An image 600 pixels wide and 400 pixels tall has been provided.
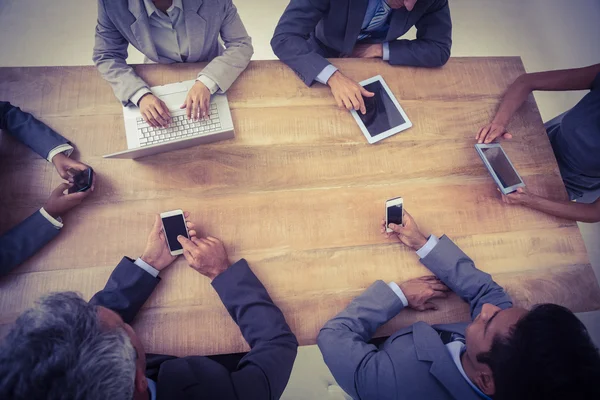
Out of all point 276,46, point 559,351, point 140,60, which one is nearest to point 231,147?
point 276,46

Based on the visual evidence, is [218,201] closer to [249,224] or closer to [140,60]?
[249,224]

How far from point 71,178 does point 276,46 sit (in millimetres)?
884

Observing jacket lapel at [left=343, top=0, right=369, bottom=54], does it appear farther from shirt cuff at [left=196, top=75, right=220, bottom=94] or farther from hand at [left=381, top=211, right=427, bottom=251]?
hand at [left=381, top=211, right=427, bottom=251]

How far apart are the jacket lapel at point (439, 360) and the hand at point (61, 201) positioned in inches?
43.7

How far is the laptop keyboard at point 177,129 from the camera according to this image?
127cm

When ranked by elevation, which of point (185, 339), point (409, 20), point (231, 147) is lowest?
point (185, 339)

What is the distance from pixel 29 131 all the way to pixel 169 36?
594 millimetres

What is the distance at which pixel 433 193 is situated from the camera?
1.32 metres

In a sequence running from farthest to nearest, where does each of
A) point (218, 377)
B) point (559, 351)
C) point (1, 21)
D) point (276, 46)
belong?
point (1, 21)
point (276, 46)
point (218, 377)
point (559, 351)

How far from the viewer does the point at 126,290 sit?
3.50 ft

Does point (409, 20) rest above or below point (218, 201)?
above

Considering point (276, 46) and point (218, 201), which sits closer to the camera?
point (218, 201)

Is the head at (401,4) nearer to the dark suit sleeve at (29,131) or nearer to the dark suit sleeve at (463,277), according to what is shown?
the dark suit sleeve at (463,277)

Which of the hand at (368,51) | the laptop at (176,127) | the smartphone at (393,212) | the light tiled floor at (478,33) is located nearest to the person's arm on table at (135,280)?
the laptop at (176,127)
